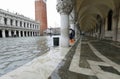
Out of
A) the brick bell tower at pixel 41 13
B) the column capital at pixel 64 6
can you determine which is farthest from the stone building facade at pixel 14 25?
the column capital at pixel 64 6

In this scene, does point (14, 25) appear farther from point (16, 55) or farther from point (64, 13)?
point (16, 55)

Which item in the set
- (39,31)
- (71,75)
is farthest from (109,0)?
(39,31)

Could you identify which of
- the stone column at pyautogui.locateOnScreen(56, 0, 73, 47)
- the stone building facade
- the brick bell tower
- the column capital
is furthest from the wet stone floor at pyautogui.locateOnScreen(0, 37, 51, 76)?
the brick bell tower

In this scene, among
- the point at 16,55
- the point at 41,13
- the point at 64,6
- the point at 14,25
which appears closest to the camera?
the point at 16,55

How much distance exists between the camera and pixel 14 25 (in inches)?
2544

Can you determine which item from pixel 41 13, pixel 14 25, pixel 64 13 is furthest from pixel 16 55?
pixel 41 13

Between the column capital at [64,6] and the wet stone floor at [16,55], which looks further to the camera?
the column capital at [64,6]

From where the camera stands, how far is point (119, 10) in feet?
53.5

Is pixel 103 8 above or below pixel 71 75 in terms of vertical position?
above

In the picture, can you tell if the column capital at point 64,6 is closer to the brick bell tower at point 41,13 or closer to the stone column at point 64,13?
the stone column at point 64,13

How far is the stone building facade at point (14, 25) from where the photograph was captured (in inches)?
2224

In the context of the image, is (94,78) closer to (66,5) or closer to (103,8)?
(66,5)

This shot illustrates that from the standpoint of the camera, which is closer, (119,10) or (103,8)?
(119,10)

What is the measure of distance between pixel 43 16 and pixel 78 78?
100 m
